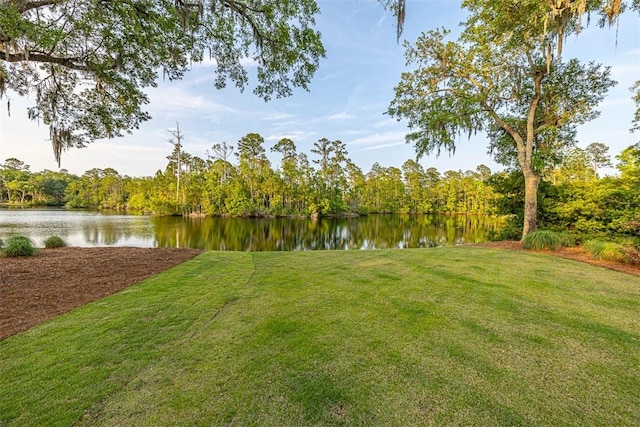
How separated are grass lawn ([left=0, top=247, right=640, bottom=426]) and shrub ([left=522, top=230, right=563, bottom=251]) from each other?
429cm

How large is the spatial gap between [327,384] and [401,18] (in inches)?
250

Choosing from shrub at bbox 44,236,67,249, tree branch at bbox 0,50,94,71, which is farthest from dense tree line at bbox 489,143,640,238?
shrub at bbox 44,236,67,249

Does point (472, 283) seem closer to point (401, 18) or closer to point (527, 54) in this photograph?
point (401, 18)

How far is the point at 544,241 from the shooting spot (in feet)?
27.5

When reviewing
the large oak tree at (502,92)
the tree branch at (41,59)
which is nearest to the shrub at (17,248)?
the tree branch at (41,59)

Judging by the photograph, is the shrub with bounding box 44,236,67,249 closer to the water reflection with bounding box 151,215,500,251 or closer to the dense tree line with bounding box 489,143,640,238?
the water reflection with bounding box 151,215,500,251

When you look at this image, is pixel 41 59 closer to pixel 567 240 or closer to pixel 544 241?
pixel 544 241

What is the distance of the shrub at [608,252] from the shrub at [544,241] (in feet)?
3.65

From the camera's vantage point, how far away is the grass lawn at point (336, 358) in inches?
72.2

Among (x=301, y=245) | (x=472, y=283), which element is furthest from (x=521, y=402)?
(x=301, y=245)

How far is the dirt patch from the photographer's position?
3602 millimetres

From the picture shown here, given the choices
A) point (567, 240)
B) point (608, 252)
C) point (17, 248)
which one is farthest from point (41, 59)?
point (567, 240)

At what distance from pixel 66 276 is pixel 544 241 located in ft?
42.1

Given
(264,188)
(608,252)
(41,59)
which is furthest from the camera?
(264,188)
